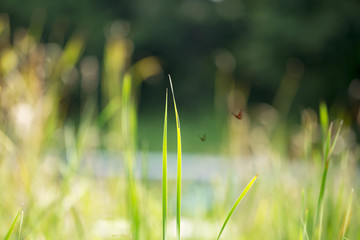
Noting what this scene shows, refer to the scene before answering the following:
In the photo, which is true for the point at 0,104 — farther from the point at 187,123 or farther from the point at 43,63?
the point at 187,123

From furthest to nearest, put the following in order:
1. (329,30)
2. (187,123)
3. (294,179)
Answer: (187,123)
(329,30)
(294,179)

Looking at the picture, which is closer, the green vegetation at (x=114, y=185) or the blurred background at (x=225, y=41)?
the green vegetation at (x=114, y=185)

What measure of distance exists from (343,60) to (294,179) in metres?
8.13

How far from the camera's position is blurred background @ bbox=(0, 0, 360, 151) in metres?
8.46

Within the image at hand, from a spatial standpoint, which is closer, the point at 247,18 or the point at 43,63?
the point at 43,63

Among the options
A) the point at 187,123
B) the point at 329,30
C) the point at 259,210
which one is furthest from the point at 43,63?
the point at 187,123

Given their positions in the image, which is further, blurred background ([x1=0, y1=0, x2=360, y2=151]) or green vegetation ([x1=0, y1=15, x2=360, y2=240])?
blurred background ([x1=0, y1=0, x2=360, y2=151])

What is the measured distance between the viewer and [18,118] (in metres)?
0.75

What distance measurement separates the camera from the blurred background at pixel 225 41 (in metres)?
8.46

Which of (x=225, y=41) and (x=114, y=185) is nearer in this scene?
(x=114, y=185)

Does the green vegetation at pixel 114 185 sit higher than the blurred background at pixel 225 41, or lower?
lower

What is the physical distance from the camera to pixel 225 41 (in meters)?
10.3

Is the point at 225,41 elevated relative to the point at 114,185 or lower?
elevated

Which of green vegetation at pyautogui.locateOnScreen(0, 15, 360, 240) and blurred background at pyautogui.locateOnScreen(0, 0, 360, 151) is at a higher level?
blurred background at pyautogui.locateOnScreen(0, 0, 360, 151)
